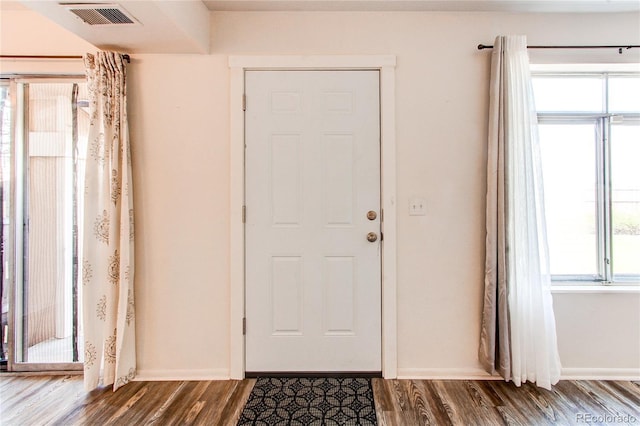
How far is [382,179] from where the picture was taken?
6.68ft

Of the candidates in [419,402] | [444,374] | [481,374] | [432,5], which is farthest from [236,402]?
[432,5]

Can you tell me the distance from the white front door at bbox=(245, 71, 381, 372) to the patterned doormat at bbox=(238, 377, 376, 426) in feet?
0.31

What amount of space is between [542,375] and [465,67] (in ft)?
6.56

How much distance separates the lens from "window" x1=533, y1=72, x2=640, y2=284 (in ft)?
7.18

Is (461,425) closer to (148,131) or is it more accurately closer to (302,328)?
(302,328)

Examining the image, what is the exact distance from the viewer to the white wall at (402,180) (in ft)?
6.70

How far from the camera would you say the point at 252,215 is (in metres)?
2.06

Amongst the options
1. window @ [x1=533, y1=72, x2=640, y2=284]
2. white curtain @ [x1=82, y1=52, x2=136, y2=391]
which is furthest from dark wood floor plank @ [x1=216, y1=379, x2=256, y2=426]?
window @ [x1=533, y1=72, x2=640, y2=284]

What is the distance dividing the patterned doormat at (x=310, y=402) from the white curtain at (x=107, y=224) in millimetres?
917

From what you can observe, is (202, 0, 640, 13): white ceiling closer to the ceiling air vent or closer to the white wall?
the white wall

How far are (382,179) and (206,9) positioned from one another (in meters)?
1.60

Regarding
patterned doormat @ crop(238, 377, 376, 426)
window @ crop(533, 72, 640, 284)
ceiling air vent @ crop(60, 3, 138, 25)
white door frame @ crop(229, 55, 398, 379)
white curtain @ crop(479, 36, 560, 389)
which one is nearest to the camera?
ceiling air vent @ crop(60, 3, 138, 25)

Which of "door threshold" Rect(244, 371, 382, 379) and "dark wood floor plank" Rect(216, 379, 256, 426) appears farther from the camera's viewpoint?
"door threshold" Rect(244, 371, 382, 379)

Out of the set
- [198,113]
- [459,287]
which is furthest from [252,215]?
[459,287]
